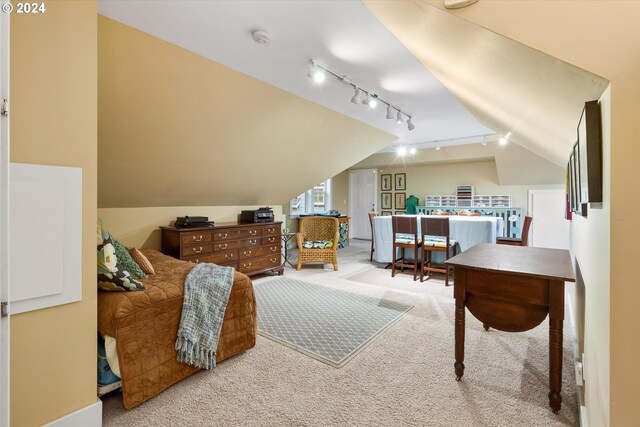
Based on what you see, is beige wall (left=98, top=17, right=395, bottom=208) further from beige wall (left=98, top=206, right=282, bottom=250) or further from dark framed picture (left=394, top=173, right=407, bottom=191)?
dark framed picture (left=394, top=173, right=407, bottom=191)

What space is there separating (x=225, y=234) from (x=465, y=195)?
5434 mm

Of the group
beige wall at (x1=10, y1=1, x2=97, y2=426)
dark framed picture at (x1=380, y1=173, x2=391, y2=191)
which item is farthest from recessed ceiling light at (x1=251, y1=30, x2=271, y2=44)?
dark framed picture at (x1=380, y1=173, x2=391, y2=191)

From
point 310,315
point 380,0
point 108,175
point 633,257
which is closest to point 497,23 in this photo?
point 380,0

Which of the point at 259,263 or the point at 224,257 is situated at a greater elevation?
the point at 224,257

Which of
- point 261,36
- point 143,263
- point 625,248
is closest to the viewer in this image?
point 625,248

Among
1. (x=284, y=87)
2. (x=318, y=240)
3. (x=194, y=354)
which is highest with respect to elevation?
(x=284, y=87)

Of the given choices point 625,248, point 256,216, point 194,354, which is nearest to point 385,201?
point 256,216

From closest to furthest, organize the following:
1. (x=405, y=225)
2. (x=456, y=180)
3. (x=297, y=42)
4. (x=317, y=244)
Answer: (x=297, y=42)
(x=405, y=225)
(x=317, y=244)
(x=456, y=180)

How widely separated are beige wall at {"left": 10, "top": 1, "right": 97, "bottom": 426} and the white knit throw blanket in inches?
19.5

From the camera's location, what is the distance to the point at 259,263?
4.52 metres

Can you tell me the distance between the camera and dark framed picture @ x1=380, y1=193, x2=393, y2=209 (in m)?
8.09

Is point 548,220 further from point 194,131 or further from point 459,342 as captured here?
point 194,131

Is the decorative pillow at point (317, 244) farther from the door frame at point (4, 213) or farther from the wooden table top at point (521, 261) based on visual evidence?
the door frame at point (4, 213)

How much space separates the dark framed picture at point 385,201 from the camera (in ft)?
26.5
